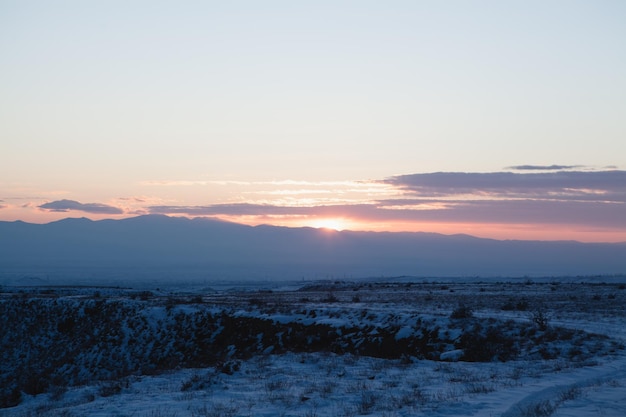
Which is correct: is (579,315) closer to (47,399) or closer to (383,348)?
(383,348)

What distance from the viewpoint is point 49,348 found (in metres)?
43.3

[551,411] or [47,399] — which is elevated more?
[551,411]

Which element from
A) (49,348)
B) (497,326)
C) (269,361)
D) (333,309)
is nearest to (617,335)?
(497,326)

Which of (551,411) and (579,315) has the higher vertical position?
(551,411)

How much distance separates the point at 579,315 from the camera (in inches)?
1361

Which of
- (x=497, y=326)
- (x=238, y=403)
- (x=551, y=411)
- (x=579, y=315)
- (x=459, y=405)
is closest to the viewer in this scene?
(x=551, y=411)

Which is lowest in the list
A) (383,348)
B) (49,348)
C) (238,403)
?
(49,348)

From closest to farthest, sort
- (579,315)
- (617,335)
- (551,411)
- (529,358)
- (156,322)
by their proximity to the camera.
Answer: (551,411)
(529,358)
(617,335)
(579,315)
(156,322)

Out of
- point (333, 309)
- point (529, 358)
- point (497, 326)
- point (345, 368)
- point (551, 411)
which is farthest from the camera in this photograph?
point (333, 309)

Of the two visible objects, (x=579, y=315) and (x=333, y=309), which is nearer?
(x=579, y=315)

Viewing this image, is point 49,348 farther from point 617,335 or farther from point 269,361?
point 617,335

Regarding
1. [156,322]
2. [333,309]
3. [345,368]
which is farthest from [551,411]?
[156,322]

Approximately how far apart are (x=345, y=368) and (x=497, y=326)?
10.1m

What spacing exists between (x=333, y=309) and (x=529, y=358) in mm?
16641
